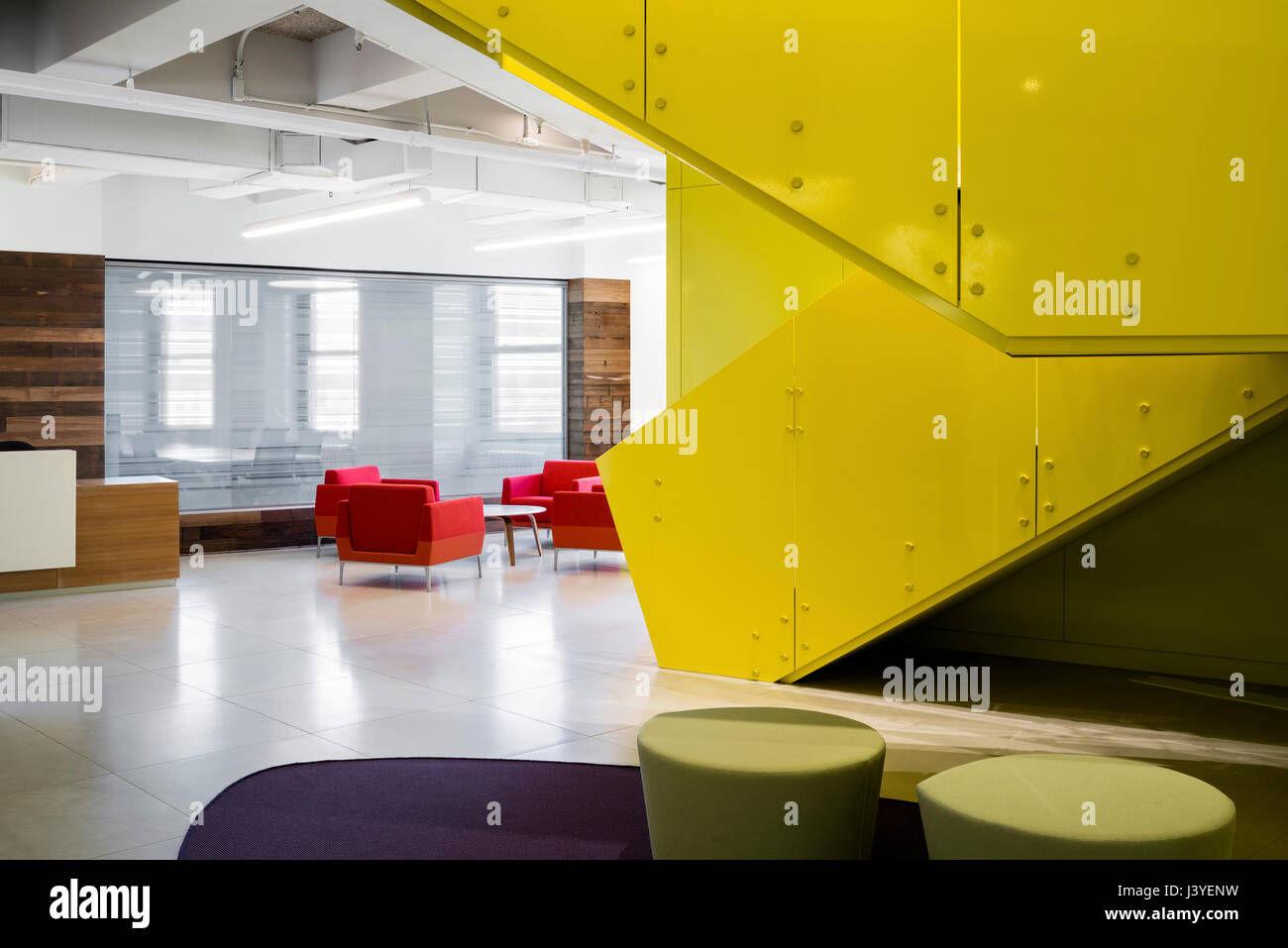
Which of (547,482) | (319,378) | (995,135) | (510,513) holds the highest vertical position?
(995,135)

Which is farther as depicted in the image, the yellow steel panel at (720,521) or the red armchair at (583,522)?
the red armchair at (583,522)

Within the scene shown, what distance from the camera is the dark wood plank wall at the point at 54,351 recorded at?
40.0ft

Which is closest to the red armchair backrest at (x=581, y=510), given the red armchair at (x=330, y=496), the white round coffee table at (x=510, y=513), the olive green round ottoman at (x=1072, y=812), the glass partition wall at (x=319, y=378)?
the white round coffee table at (x=510, y=513)

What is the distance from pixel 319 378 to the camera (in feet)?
48.9

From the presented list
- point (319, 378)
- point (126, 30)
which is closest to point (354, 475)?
point (319, 378)

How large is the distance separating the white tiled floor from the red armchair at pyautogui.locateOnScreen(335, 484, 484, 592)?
677 mm

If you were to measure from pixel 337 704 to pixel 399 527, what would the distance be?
4479 mm

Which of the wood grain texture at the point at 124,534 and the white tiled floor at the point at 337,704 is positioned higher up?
the wood grain texture at the point at 124,534

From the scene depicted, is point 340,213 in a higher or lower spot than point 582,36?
higher

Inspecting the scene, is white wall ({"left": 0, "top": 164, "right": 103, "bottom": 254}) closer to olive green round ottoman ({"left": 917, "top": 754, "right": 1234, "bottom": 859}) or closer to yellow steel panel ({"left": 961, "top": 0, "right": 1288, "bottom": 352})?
yellow steel panel ({"left": 961, "top": 0, "right": 1288, "bottom": 352})

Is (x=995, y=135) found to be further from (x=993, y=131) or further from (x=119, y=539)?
(x=119, y=539)

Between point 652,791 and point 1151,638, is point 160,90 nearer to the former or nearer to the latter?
point 652,791

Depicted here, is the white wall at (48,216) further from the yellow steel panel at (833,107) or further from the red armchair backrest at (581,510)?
the yellow steel panel at (833,107)

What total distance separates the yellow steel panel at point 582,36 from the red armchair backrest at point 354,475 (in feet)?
31.1
